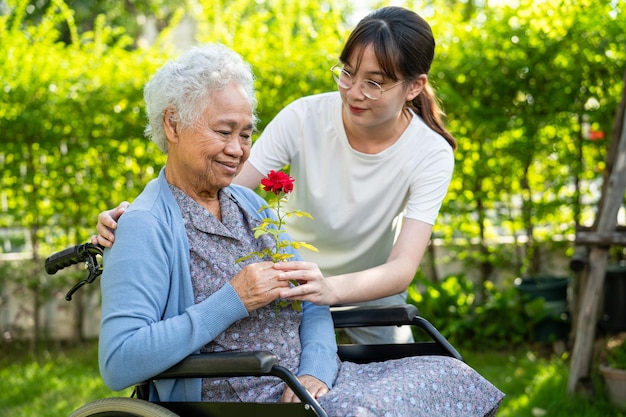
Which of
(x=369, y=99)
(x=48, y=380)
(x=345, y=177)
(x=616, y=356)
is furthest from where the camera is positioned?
(x=48, y=380)

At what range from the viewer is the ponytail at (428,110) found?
2.96 m

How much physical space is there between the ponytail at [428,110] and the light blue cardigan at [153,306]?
105 centimetres

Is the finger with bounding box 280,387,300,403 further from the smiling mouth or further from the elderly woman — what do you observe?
the smiling mouth

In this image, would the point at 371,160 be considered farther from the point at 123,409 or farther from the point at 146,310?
the point at 123,409

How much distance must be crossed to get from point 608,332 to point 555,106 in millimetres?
1363

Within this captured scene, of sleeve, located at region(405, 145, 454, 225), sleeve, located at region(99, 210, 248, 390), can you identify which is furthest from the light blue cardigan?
sleeve, located at region(405, 145, 454, 225)

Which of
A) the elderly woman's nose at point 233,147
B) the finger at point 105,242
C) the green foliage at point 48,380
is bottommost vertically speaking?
the green foliage at point 48,380

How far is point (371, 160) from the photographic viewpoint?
2.83 m

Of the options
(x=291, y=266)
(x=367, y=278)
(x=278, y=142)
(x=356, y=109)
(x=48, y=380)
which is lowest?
(x=48, y=380)

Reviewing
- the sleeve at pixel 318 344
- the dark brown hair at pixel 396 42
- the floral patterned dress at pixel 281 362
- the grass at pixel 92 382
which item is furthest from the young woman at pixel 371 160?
the grass at pixel 92 382

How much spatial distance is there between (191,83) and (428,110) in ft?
3.31

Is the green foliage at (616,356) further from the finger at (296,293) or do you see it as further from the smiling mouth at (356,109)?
the finger at (296,293)

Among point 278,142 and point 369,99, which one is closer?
point 369,99

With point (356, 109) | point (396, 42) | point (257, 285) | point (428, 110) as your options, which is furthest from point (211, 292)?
point (428, 110)
